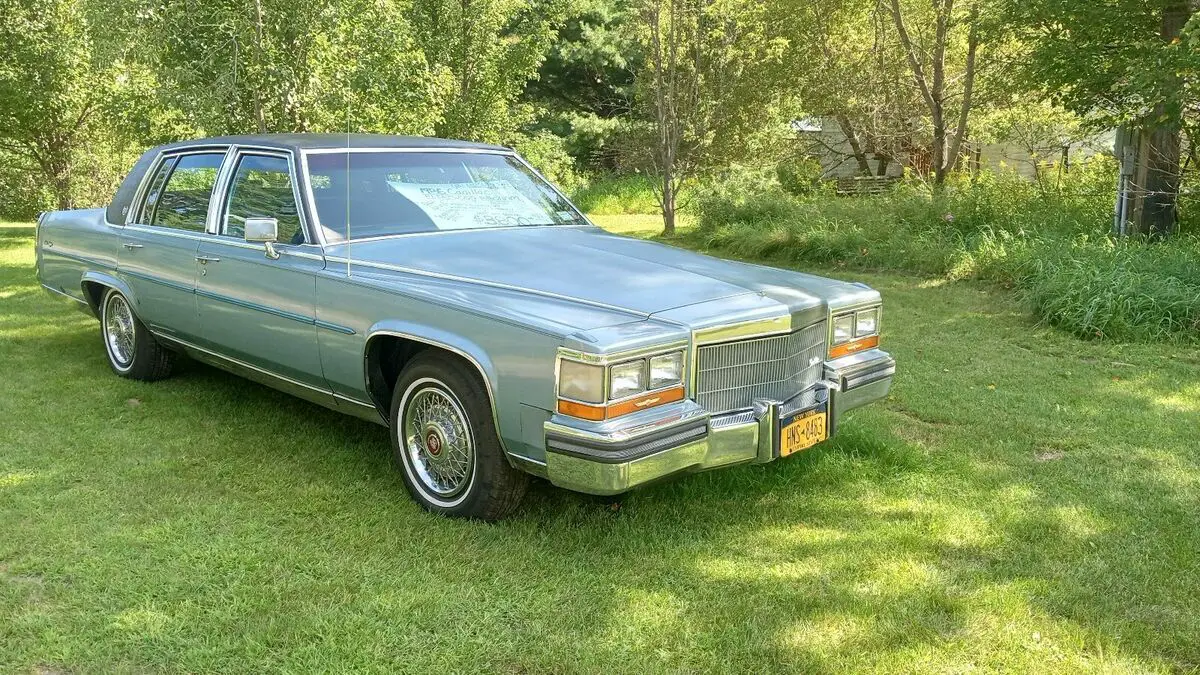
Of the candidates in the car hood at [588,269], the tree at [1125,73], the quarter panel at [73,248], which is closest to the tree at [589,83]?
the tree at [1125,73]

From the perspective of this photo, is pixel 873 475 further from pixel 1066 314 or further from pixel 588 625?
pixel 1066 314

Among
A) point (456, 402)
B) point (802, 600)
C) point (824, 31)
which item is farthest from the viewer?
point (824, 31)

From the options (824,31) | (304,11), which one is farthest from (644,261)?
(824,31)

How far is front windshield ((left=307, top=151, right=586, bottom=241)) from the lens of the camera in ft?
14.3

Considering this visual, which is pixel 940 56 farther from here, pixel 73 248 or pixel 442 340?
pixel 442 340

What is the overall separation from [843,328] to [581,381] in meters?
1.55

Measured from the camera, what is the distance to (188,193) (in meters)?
5.34

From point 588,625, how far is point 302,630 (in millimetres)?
931

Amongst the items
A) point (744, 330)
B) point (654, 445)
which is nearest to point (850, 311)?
point (744, 330)

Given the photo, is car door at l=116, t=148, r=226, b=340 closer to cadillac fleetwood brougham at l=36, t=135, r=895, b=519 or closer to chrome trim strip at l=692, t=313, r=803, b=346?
cadillac fleetwood brougham at l=36, t=135, r=895, b=519

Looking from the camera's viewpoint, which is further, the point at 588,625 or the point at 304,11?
the point at 304,11

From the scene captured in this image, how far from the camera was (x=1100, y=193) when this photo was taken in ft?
36.3

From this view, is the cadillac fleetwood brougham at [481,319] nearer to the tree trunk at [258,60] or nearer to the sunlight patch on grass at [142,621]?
the sunlight patch on grass at [142,621]

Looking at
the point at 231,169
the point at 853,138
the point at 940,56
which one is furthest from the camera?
the point at 853,138
